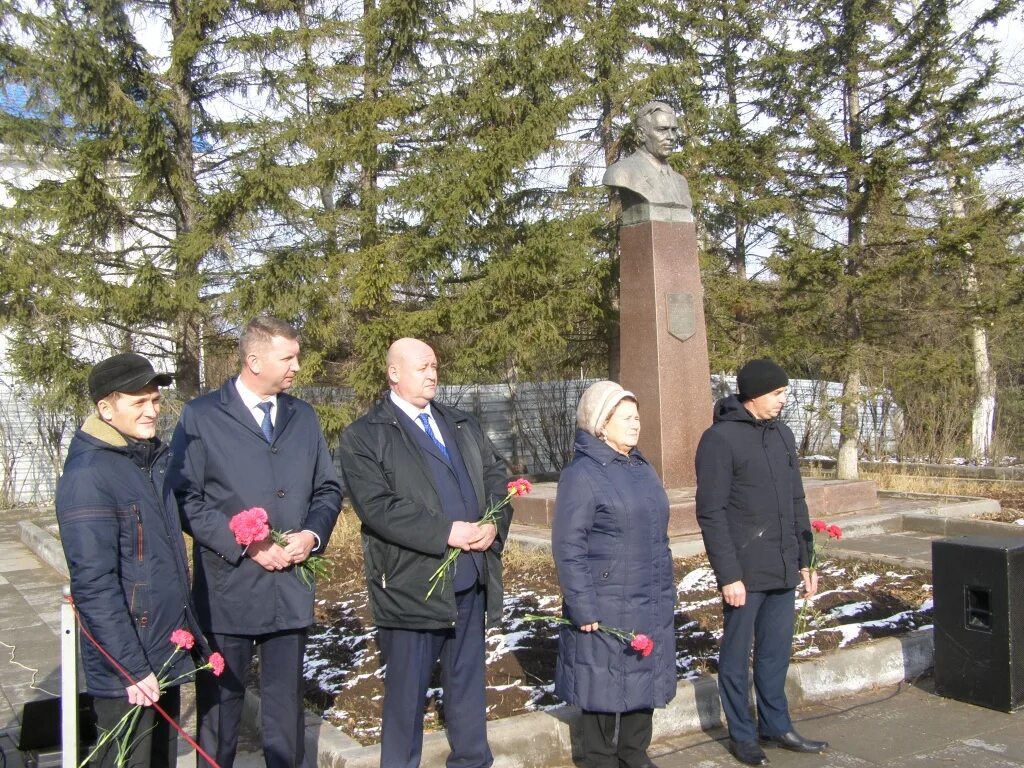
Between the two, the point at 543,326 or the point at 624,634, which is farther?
the point at 543,326

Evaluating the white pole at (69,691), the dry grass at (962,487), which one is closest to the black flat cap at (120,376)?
the white pole at (69,691)

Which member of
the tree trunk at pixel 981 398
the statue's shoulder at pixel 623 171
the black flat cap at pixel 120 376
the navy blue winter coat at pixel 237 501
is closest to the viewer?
the black flat cap at pixel 120 376

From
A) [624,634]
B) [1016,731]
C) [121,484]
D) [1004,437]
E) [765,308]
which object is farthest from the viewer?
[1004,437]

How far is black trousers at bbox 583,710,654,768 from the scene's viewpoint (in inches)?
150

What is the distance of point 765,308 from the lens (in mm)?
15523

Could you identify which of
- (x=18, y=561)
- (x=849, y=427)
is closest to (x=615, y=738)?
(x=18, y=561)

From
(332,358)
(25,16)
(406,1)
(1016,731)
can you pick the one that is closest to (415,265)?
(332,358)

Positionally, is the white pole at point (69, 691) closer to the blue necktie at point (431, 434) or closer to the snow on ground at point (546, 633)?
the blue necktie at point (431, 434)

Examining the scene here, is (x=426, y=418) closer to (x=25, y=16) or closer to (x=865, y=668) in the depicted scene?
(x=865, y=668)

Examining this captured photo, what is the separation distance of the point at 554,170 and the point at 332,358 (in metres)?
7.02

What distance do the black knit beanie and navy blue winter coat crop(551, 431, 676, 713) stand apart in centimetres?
87

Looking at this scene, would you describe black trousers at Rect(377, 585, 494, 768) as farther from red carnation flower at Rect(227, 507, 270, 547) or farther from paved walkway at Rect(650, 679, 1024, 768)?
paved walkway at Rect(650, 679, 1024, 768)

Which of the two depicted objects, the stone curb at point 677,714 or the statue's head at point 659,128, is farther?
the statue's head at point 659,128

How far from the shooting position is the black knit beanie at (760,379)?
4.36 meters
